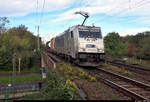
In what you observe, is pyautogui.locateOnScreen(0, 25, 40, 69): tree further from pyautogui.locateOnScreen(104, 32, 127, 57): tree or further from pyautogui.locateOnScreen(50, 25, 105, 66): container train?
pyautogui.locateOnScreen(50, 25, 105, 66): container train

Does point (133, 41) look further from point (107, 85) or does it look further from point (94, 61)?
point (107, 85)

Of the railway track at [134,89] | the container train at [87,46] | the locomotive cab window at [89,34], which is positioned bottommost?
the railway track at [134,89]

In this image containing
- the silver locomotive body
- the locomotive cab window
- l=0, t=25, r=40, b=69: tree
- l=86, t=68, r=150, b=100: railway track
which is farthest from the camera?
l=0, t=25, r=40, b=69: tree

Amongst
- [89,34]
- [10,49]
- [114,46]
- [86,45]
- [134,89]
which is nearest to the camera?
[134,89]

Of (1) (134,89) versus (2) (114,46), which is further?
(2) (114,46)

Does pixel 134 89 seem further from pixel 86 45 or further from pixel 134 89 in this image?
pixel 86 45

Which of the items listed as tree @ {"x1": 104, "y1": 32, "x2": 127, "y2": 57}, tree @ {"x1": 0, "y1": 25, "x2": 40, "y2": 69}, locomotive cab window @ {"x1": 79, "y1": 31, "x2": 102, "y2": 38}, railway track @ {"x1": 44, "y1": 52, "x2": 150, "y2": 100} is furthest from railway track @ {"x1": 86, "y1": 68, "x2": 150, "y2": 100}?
tree @ {"x1": 0, "y1": 25, "x2": 40, "y2": 69}

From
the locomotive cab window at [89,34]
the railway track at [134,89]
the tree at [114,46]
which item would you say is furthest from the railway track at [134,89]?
the tree at [114,46]

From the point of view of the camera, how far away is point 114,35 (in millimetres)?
31125

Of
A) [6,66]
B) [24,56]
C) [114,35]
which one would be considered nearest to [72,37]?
[114,35]

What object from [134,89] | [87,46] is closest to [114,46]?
[87,46]

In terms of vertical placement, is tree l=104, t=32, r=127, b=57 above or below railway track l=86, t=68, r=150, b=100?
above

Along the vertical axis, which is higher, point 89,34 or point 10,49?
point 89,34

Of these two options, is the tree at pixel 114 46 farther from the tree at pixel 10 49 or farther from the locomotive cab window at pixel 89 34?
the tree at pixel 10 49
